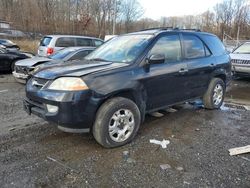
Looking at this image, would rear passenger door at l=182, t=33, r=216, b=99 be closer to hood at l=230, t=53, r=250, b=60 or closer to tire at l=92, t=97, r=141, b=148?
tire at l=92, t=97, r=141, b=148

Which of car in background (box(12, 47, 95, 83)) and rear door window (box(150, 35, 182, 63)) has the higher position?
rear door window (box(150, 35, 182, 63))

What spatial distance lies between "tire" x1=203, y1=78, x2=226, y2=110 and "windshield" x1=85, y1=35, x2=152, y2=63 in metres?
2.17

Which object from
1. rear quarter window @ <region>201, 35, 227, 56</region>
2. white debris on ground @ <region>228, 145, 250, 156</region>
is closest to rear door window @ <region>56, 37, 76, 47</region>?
rear quarter window @ <region>201, 35, 227, 56</region>

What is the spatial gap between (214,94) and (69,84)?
A: 147 inches

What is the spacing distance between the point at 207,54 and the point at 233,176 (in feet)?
10.2

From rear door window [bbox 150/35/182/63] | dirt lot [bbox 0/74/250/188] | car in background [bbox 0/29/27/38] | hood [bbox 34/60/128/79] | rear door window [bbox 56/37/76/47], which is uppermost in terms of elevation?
car in background [bbox 0/29/27/38]

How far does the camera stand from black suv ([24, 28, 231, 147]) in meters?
3.55

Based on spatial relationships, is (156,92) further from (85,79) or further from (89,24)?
(89,24)

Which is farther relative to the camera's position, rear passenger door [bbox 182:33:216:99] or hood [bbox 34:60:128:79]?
rear passenger door [bbox 182:33:216:99]

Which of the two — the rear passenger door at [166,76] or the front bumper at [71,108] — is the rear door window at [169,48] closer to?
the rear passenger door at [166,76]

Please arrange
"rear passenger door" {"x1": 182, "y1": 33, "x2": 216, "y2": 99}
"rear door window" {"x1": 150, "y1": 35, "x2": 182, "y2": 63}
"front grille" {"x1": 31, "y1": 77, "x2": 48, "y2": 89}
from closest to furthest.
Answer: "front grille" {"x1": 31, "y1": 77, "x2": 48, "y2": 89} → "rear door window" {"x1": 150, "y1": 35, "x2": 182, "y2": 63} → "rear passenger door" {"x1": 182, "y1": 33, "x2": 216, "y2": 99}

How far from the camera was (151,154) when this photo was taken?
3.75 metres

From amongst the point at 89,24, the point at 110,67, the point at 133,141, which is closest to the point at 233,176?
the point at 133,141

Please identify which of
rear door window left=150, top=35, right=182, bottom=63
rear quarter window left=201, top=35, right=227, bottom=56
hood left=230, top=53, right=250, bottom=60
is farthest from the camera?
hood left=230, top=53, right=250, bottom=60
